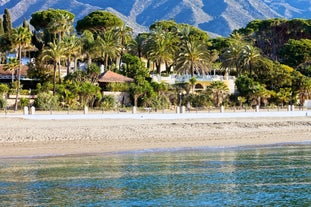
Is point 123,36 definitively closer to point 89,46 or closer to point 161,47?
point 161,47

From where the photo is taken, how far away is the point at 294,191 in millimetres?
19297

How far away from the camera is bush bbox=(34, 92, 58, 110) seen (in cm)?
4810

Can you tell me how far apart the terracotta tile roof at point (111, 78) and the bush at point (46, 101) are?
28.2 feet

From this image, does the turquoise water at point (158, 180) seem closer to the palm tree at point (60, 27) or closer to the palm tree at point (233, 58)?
the palm tree at point (60, 27)

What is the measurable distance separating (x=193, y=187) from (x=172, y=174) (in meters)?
3.00

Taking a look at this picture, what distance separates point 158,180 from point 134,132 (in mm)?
15571

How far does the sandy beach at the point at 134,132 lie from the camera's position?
3080cm

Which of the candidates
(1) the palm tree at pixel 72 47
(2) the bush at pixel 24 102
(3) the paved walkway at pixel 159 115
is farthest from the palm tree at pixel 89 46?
(3) the paved walkway at pixel 159 115

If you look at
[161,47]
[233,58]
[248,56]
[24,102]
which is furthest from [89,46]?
[248,56]

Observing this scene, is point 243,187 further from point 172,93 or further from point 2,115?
point 172,93

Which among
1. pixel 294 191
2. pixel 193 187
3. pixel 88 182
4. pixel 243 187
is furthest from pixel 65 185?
pixel 294 191

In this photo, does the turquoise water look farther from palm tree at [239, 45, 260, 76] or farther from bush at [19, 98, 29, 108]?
palm tree at [239, 45, 260, 76]

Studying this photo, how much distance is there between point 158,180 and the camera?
21172 mm

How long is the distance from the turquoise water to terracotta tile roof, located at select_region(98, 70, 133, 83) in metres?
28.6
